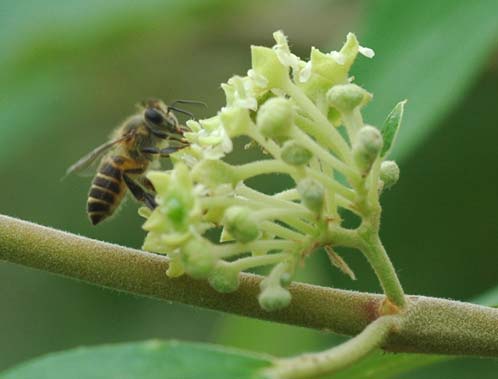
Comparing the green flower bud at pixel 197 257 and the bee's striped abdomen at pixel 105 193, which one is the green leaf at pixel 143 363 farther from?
the bee's striped abdomen at pixel 105 193

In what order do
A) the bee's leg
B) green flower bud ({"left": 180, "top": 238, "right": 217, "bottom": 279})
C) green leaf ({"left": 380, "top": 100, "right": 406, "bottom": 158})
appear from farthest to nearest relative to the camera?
the bee's leg < green leaf ({"left": 380, "top": 100, "right": 406, "bottom": 158}) < green flower bud ({"left": 180, "top": 238, "right": 217, "bottom": 279})

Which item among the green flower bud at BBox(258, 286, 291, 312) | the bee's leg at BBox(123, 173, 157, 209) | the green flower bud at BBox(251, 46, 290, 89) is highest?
the bee's leg at BBox(123, 173, 157, 209)

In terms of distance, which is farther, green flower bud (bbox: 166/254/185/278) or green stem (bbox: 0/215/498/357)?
green stem (bbox: 0/215/498/357)

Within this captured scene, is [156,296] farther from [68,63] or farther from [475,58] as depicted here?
[68,63]

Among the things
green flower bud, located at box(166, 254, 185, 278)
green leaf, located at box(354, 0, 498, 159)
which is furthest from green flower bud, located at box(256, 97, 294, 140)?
green leaf, located at box(354, 0, 498, 159)

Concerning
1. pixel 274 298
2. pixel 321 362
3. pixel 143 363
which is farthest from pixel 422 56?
pixel 143 363

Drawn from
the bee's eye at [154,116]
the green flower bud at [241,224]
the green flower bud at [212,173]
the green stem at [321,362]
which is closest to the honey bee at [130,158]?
the bee's eye at [154,116]

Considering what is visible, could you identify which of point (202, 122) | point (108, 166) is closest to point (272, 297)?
point (202, 122)

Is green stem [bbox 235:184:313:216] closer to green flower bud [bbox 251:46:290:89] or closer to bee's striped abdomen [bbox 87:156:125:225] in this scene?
green flower bud [bbox 251:46:290:89]
